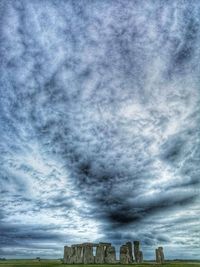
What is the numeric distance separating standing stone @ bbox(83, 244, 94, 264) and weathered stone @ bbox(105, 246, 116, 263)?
3.41 meters

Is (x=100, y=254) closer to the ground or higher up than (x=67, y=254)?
closer to the ground

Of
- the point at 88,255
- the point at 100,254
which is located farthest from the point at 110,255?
the point at 88,255

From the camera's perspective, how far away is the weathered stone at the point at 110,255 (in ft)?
176

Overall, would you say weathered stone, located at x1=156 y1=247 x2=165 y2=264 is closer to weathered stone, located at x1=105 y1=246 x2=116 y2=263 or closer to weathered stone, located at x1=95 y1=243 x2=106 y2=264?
weathered stone, located at x1=105 y1=246 x2=116 y2=263

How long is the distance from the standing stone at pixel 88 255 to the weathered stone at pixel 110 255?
341cm

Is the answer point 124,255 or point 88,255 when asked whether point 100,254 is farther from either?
point 124,255

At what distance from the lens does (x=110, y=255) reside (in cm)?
5428

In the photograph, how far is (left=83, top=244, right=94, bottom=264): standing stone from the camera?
56.2 m

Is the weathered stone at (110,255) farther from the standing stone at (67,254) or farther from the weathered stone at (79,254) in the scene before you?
the standing stone at (67,254)

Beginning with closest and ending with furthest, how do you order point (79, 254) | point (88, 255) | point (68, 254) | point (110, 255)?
point (110, 255) → point (88, 255) → point (79, 254) → point (68, 254)

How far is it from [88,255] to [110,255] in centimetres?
500

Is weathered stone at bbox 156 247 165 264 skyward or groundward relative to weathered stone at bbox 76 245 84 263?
groundward

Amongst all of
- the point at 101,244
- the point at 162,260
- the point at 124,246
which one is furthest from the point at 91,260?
the point at 162,260

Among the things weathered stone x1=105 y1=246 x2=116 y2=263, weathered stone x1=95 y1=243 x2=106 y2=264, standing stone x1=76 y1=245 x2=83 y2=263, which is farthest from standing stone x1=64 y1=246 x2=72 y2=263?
weathered stone x1=105 y1=246 x2=116 y2=263
